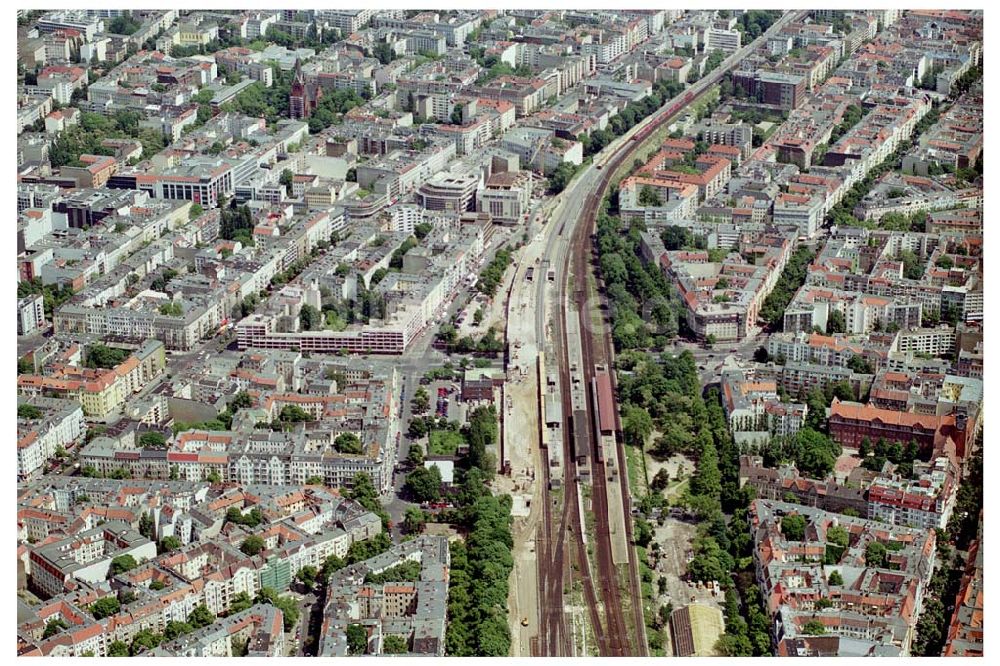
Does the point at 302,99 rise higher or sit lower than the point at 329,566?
higher

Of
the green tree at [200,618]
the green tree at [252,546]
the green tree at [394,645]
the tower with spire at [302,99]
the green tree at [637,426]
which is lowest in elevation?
the green tree at [200,618]

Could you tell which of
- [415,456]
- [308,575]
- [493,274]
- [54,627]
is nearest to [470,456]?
[415,456]

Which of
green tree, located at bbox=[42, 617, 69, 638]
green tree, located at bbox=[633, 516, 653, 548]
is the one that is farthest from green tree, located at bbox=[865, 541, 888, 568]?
green tree, located at bbox=[42, 617, 69, 638]

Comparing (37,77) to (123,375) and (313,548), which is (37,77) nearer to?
(123,375)

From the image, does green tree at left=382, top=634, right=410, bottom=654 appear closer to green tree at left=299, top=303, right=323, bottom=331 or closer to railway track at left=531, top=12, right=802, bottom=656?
railway track at left=531, top=12, right=802, bottom=656

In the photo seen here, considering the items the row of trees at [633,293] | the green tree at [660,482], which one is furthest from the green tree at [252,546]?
the row of trees at [633,293]

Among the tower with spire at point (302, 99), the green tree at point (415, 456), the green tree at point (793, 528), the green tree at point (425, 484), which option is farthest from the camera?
the tower with spire at point (302, 99)

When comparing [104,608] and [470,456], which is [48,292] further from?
[104,608]

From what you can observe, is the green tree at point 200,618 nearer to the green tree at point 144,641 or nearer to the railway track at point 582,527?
the green tree at point 144,641

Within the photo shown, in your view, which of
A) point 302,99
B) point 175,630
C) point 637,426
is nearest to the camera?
point 175,630

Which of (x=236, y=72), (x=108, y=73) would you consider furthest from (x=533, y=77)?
(x=108, y=73)
